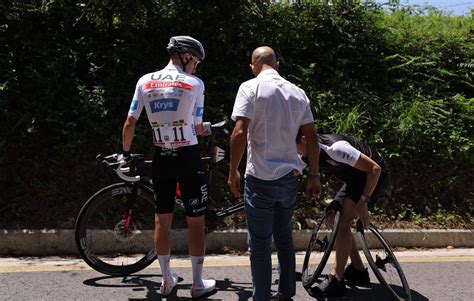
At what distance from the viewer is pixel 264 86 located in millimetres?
3227

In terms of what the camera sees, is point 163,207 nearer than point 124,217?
Yes

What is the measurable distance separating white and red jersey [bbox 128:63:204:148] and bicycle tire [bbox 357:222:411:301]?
5.13 feet

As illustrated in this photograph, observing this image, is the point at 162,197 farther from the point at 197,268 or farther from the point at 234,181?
the point at 234,181

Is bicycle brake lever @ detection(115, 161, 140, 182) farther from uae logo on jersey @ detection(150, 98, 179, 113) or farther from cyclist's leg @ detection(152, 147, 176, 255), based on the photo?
uae logo on jersey @ detection(150, 98, 179, 113)

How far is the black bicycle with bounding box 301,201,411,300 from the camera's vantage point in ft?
12.9

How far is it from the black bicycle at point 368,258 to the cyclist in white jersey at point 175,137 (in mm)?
930

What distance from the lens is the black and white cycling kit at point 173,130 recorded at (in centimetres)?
376

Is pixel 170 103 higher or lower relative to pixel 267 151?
higher

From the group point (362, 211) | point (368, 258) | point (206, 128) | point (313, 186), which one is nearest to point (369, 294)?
point (368, 258)

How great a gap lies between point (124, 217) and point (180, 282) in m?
0.76

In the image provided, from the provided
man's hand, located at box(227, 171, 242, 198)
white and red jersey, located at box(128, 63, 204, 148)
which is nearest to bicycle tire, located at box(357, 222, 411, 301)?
man's hand, located at box(227, 171, 242, 198)

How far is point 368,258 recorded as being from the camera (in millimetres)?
3887

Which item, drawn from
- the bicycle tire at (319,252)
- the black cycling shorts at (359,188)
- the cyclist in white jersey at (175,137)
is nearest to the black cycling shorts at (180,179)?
the cyclist in white jersey at (175,137)

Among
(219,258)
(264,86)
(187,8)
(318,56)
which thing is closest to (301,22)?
(318,56)
